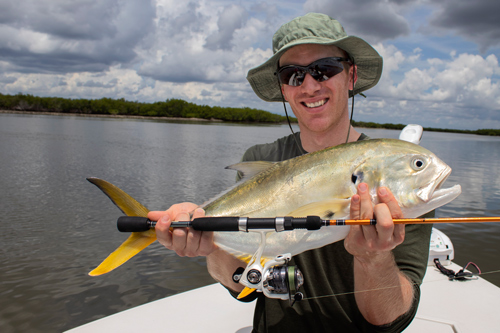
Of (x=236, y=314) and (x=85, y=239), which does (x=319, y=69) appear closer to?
(x=236, y=314)

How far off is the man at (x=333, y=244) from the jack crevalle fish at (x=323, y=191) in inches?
5.4

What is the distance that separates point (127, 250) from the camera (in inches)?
81.0

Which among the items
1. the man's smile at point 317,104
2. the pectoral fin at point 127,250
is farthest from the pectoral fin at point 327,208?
the man's smile at point 317,104

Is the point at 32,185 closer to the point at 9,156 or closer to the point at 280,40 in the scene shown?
the point at 9,156

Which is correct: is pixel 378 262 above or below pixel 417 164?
below

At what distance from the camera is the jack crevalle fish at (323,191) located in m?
1.87

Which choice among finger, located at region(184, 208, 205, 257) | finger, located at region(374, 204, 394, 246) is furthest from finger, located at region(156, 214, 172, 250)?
finger, located at region(374, 204, 394, 246)

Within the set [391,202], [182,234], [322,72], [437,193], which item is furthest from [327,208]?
[322,72]

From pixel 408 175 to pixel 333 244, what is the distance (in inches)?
31.7

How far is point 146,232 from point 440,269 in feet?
12.3

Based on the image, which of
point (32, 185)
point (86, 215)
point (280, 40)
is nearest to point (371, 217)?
point (280, 40)

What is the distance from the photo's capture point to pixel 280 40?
2.98 metres


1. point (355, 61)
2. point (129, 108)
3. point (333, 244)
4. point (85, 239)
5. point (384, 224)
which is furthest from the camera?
point (129, 108)

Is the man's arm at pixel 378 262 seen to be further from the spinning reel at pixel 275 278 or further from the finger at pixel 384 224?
the spinning reel at pixel 275 278
